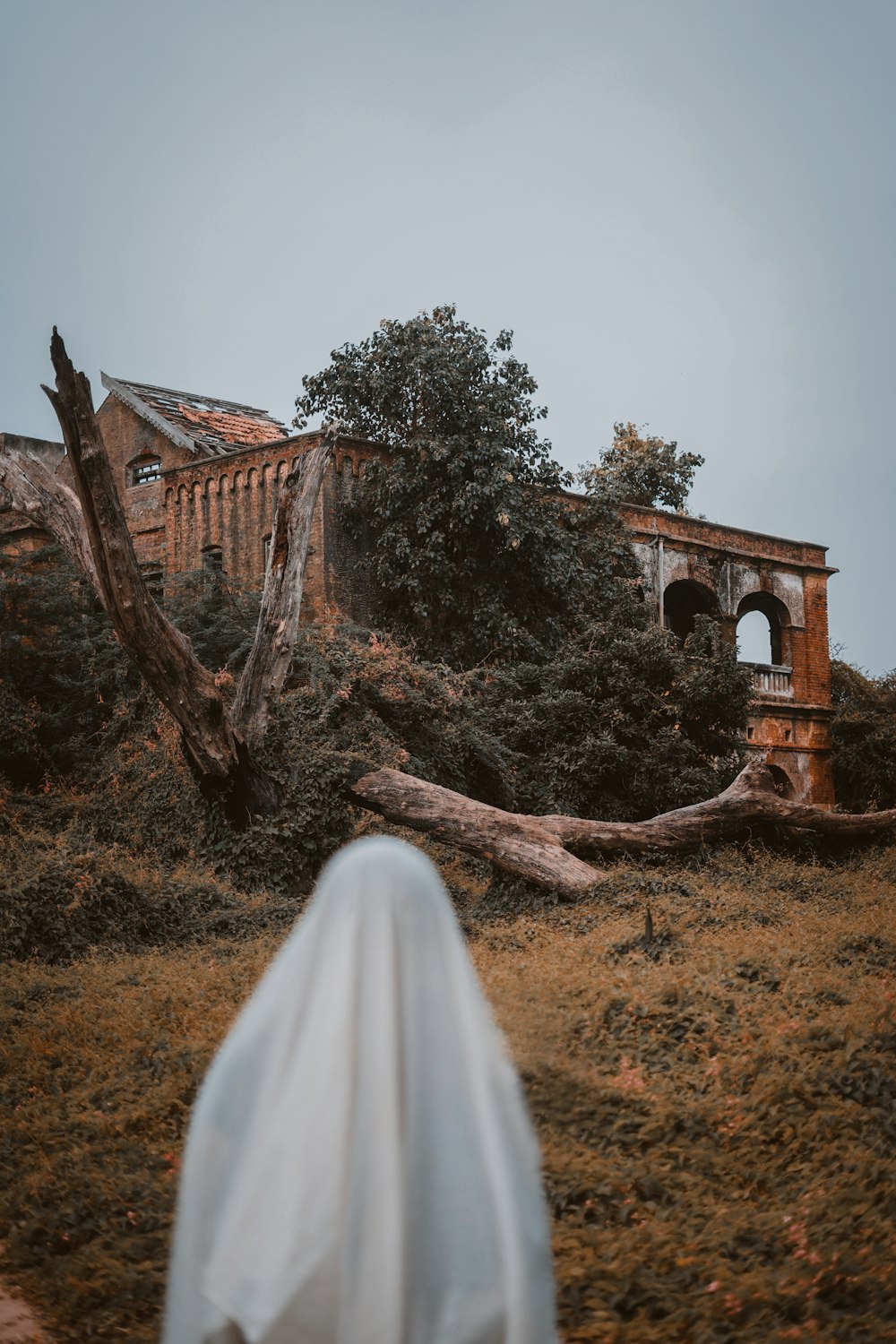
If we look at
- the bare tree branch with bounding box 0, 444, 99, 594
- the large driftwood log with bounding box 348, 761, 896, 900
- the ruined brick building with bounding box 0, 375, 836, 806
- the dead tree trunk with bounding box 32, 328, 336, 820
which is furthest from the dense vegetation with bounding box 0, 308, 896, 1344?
the bare tree branch with bounding box 0, 444, 99, 594

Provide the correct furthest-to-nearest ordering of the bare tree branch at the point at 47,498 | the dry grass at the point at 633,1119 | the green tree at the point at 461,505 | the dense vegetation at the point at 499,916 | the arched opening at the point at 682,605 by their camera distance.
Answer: the arched opening at the point at 682,605, the green tree at the point at 461,505, the bare tree branch at the point at 47,498, the dense vegetation at the point at 499,916, the dry grass at the point at 633,1119

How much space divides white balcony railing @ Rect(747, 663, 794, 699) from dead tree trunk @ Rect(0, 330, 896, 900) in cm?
1425

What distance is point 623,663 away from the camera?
754 inches

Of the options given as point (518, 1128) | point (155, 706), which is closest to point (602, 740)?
point (155, 706)

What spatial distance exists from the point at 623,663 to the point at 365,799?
6608 millimetres

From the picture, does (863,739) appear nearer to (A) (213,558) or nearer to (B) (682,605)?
(B) (682,605)

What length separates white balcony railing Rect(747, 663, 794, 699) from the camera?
29.1 m

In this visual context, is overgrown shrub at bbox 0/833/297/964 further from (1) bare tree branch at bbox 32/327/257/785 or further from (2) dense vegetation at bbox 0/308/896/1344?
(1) bare tree branch at bbox 32/327/257/785

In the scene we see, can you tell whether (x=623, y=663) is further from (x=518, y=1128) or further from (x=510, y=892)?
(x=518, y=1128)

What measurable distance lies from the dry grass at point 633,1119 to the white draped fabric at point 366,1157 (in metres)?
2.29

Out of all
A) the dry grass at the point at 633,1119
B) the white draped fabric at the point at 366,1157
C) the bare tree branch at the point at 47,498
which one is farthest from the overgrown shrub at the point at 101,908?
the white draped fabric at the point at 366,1157

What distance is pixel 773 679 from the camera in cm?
2983

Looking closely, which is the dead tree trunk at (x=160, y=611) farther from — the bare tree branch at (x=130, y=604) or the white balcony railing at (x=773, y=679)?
the white balcony railing at (x=773, y=679)

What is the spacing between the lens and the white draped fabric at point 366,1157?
7.66 feet
